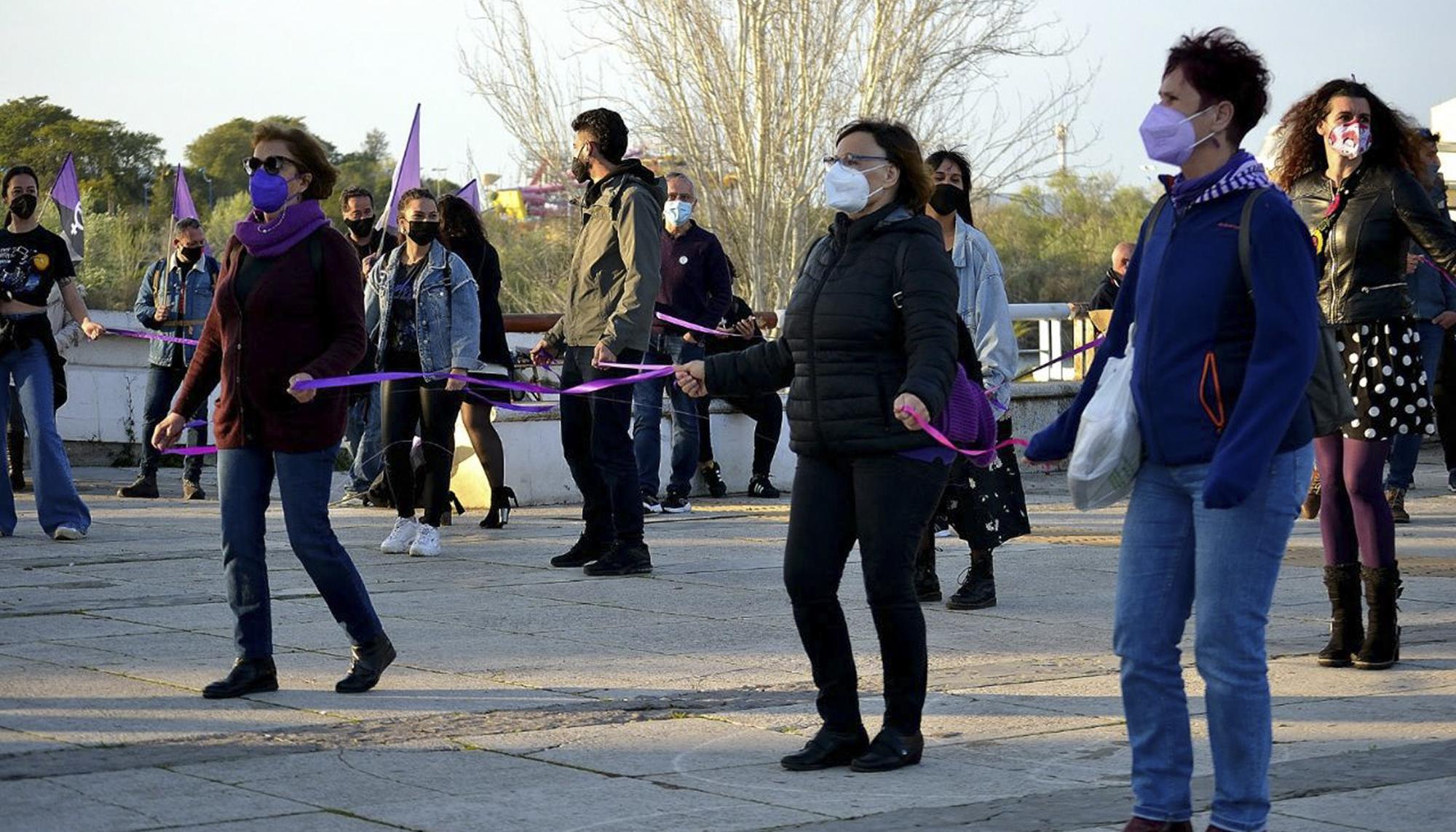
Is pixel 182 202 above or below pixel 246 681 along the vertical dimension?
above

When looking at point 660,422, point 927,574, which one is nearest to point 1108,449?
point 927,574

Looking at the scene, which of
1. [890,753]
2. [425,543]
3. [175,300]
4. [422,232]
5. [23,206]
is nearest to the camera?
[890,753]

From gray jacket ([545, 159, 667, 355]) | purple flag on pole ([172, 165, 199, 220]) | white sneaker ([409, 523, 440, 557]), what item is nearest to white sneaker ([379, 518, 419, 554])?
white sneaker ([409, 523, 440, 557])

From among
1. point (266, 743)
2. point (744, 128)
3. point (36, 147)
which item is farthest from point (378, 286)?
point (36, 147)

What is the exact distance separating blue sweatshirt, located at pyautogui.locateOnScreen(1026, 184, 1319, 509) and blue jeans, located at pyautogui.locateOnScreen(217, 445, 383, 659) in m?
2.99

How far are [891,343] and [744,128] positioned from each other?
24854mm

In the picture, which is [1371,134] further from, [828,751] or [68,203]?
[68,203]

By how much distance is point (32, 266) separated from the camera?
37.1ft

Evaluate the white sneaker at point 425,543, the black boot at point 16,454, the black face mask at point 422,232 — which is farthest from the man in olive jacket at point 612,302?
the black boot at point 16,454

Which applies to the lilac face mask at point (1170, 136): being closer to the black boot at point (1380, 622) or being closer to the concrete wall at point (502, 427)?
the black boot at point (1380, 622)

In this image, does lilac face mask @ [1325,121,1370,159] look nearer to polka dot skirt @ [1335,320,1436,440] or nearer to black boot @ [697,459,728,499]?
polka dot skirt @ [1335,320,1436,440]

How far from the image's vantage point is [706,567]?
980 centimetres

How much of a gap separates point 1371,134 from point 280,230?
3736mm

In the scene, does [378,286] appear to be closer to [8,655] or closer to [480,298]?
[480,298]
